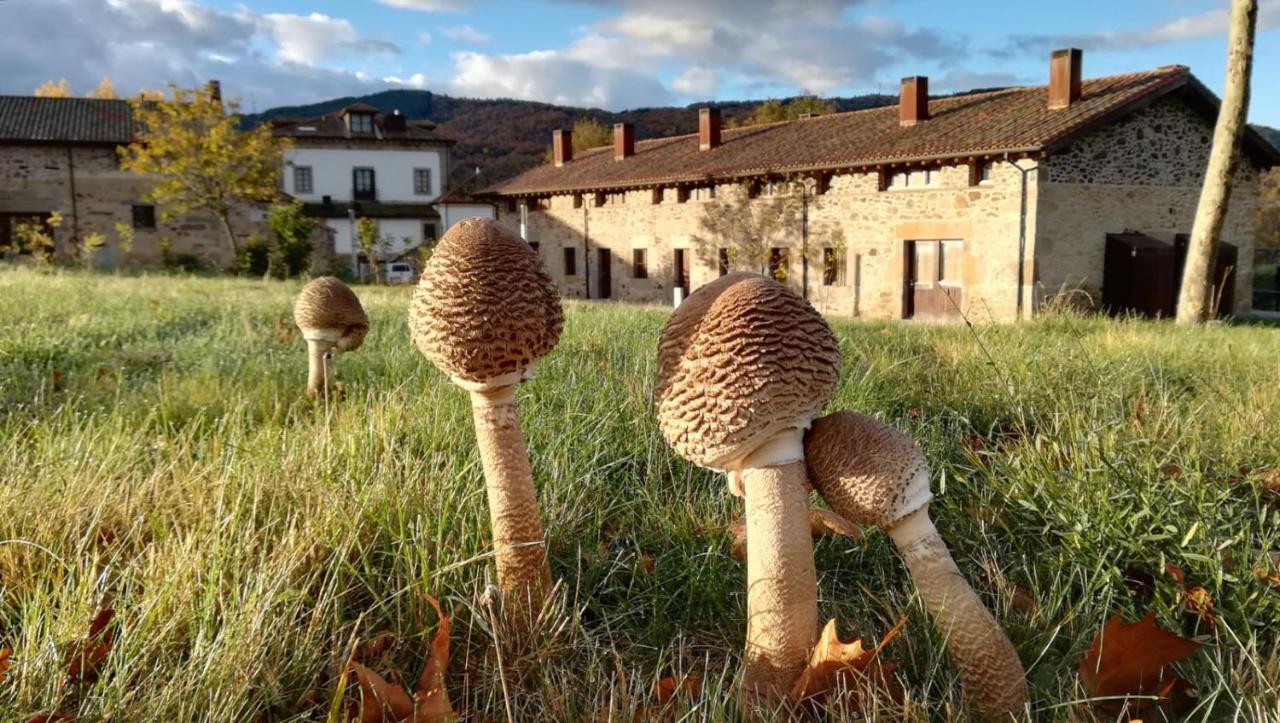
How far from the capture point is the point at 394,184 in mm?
47000

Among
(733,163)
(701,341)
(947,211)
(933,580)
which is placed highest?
(733,163)

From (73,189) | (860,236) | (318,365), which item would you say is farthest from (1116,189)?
(73,189)

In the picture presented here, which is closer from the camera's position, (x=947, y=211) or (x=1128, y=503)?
(x=1128, y=503)

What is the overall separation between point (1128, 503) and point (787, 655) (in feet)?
4.75

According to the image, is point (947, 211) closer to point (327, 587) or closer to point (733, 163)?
point (733, 163)

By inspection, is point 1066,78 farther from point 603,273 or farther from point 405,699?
point 405,699

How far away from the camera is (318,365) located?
4.55 metres

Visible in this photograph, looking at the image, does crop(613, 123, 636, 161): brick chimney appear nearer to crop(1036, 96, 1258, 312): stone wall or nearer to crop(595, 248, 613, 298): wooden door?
crop(595, 248, 613, 298): wooden door

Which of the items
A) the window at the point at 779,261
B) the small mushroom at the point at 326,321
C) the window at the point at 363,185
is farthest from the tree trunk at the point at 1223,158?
the window at the point at 363,185

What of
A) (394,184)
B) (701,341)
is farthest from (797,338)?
(394,184)

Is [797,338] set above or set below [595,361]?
above

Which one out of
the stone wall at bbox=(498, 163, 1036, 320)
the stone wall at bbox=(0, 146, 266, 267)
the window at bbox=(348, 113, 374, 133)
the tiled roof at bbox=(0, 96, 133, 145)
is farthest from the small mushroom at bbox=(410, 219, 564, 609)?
the window at bbox=(348, 113, 374, 133)

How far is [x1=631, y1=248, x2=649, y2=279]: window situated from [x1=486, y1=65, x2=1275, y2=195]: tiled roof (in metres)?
2.17

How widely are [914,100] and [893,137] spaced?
148 centimetres
